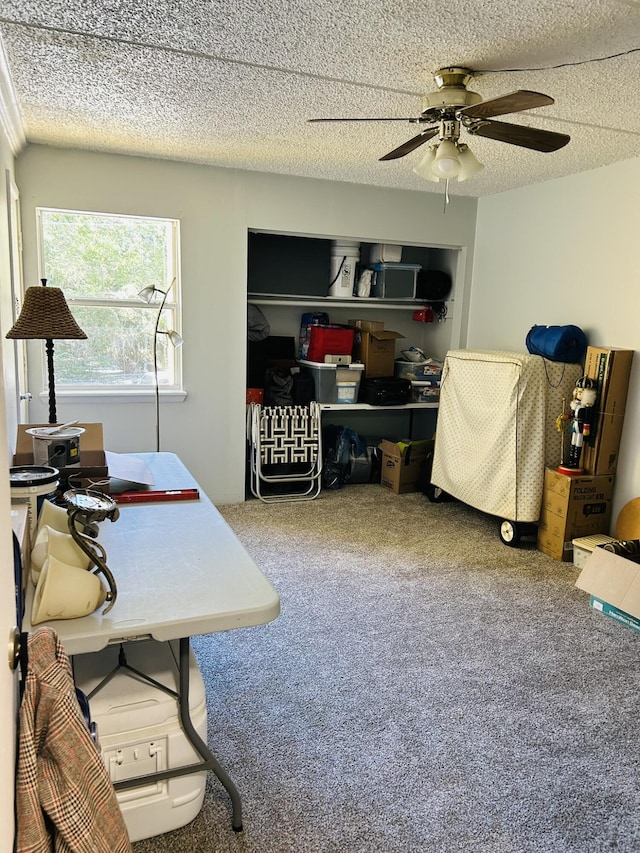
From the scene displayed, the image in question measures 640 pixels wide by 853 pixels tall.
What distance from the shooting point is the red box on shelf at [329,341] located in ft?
15.7

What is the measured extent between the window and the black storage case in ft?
4.96

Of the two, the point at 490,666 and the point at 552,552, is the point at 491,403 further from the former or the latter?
the point at 490,666

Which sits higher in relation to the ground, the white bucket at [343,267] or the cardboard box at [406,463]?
the white bucket at [343,267]

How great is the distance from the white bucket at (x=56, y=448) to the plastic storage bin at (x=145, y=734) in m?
0.84

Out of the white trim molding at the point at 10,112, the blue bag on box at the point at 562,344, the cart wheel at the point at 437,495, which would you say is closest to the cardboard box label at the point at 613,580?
the blue bag on box at the point at 562,344

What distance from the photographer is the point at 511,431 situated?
379 centimetres

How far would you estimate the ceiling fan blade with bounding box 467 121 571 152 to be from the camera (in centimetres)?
227

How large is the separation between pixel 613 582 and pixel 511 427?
117 centimetres

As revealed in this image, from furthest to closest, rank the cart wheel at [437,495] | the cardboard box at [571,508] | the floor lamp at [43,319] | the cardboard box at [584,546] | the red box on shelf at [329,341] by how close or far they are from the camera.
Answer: the red box on shelf at [329,341] < the cart wheel at [437,495] < the cardboard box at [571,508] < the cardboard box at [584,546] < the floor lamp at [43,319]

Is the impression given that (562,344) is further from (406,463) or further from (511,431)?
(406,463)

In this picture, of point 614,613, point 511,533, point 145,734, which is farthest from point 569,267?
point 145,734

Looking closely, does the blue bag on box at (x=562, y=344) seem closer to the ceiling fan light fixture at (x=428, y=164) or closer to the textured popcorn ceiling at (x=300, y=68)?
the textured popcorn ceiling at (x=300, y=68)

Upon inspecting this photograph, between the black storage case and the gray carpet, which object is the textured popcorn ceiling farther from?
the gray carpet

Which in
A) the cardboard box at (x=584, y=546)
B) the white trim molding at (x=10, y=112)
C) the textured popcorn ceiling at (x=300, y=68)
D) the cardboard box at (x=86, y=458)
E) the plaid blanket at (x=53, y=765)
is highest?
the textured popcorn ceiling at (x=300, y=68)
